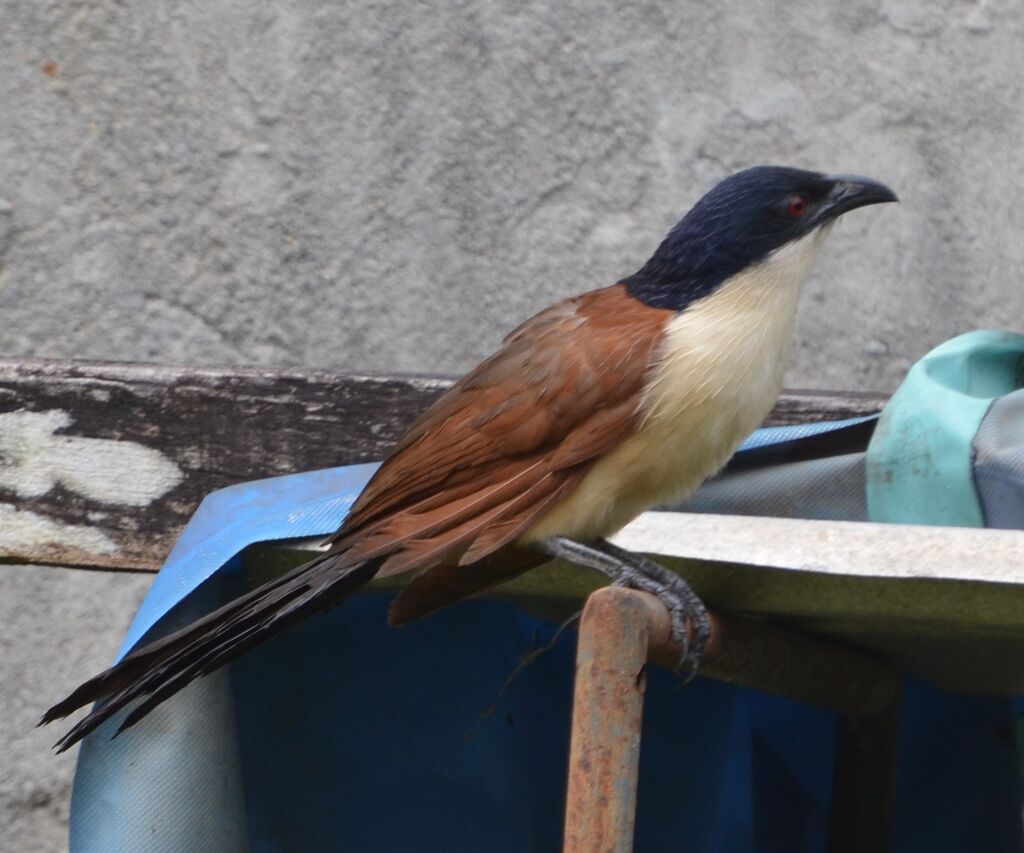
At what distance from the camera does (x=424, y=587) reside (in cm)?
131

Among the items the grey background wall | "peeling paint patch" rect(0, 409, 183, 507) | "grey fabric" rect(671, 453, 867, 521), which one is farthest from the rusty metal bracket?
the grey background wall

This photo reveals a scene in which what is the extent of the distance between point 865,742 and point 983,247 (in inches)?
50.3

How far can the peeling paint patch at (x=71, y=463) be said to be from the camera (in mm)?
1469

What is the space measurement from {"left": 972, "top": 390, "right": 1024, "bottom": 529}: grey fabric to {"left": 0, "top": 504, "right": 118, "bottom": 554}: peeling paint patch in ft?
2.77

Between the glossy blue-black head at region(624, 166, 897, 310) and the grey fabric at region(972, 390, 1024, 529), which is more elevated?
the glossy blue-black head at region(624, 166, 897, 310)

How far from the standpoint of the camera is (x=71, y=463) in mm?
1469

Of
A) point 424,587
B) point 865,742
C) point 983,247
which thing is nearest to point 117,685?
point 424,587

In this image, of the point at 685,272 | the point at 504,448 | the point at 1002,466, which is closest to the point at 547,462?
the point at 504,448

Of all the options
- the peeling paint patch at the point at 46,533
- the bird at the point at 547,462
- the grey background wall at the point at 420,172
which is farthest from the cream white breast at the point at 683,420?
the grey background wall at the point at 420,172

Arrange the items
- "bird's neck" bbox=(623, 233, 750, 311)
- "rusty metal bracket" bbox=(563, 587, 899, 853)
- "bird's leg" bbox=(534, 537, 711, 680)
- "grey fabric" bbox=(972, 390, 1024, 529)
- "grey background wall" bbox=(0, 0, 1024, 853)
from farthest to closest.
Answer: "grey background wall" bbox=(0, 0, 1024, 853) < "bird's neck" bbox=(623, 233, 750, 311) < "grey fabric" bbox=(972, 390, 1024, 529) < "bird's leg" bbox=(534, 537, 711, 680) < "rusty metal bracket" bbox=(563, 587, 899, 853)

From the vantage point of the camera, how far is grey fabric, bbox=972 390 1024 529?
125 centimetres

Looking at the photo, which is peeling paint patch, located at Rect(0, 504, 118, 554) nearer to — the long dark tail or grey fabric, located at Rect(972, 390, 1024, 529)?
the long dark tail

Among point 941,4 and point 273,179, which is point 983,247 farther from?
point 273,179

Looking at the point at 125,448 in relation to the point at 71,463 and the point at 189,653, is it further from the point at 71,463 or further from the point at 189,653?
the point at 189,653
